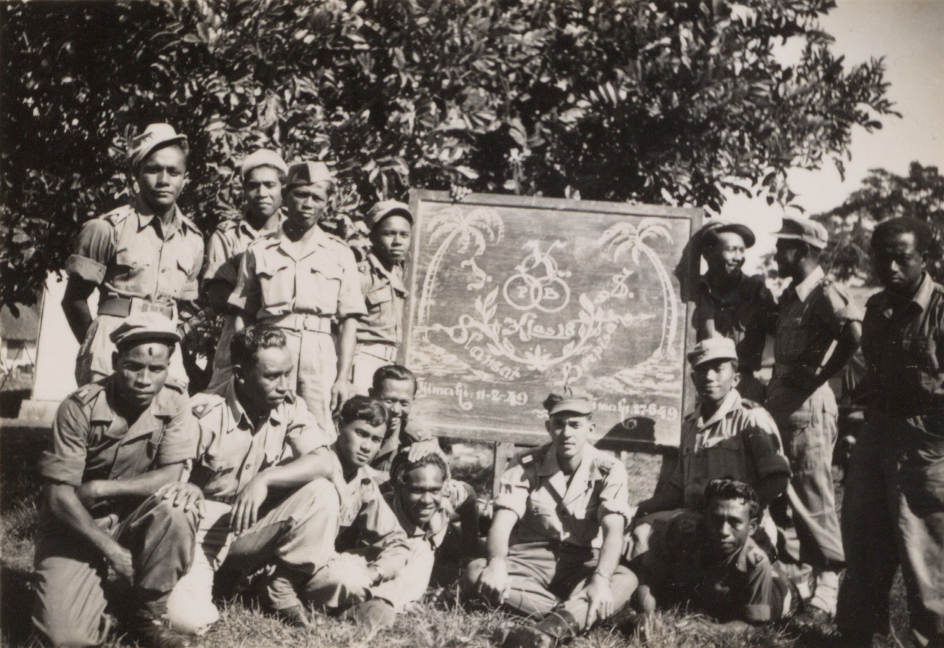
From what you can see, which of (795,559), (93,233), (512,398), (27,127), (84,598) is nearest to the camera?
(84,598)

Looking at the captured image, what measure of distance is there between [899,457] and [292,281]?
10.7 feet

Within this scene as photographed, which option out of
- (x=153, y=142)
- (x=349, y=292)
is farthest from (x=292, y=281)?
(x=153, y=142)

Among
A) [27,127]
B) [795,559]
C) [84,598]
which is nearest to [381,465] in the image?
[84,598]

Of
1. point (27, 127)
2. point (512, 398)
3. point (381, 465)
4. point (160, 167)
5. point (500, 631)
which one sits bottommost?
point (500, 631)

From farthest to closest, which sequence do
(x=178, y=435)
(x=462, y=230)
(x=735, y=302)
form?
(x=462, y=230) < (x=735, y=302) < (x=178, y=435)

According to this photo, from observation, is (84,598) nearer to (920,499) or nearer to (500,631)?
(500,631)

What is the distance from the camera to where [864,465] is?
439cm

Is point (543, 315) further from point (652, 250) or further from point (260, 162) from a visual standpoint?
point (260, 162)

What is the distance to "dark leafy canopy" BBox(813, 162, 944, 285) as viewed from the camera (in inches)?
419

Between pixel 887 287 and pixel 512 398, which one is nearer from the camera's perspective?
pixel 887 287

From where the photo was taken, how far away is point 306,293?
16.8 feet

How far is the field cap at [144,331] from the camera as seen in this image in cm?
386

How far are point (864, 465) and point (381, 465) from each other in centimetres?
268

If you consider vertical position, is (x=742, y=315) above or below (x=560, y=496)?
above
